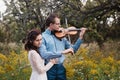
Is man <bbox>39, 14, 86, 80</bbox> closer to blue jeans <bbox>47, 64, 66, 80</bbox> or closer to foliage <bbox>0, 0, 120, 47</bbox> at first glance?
blue jeans <bbox>47, 64, 66, 80</bbox>

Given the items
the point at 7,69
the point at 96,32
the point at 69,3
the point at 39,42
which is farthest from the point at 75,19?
the point at 39,42

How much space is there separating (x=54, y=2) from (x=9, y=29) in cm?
456

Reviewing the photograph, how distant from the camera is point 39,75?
14.1 feet

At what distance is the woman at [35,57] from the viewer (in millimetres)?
4234

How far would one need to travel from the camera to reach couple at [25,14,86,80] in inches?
167

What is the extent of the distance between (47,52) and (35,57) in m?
0.23

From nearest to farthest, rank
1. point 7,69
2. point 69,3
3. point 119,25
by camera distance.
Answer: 1. point 7,69
2. point 69,3
3. point 119,25

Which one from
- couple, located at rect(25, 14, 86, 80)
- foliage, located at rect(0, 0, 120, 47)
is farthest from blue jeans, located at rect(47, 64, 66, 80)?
foliage, located at rect(0, 0, 120, 47)

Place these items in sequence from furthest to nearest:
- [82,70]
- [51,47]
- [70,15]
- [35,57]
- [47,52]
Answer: [70,15] → [82,70] → [51,47] → [47,52] → [35,57]

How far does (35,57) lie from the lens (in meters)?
4.24

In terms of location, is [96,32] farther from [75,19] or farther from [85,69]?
[85,69]

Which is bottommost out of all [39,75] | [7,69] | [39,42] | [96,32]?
[96,32]

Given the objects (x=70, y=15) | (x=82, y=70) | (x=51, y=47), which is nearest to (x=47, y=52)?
(x=51, y=47)

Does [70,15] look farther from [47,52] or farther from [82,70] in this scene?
[47,52]
